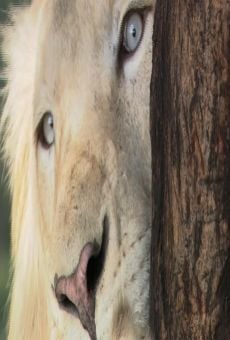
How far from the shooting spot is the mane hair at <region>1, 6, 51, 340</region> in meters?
2.52

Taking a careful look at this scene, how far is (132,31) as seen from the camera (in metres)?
1.98

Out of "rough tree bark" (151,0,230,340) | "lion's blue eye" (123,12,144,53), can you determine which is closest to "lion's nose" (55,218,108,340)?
"rough tree bark" (151,0,230,340)

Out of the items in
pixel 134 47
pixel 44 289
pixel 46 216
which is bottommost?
pixel 44 289

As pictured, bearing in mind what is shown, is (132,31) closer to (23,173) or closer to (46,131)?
(46,131)

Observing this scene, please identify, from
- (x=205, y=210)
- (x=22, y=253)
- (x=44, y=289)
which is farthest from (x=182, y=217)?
(x=22, y=253)

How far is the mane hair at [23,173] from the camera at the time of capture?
2.52 metres

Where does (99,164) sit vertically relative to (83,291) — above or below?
above

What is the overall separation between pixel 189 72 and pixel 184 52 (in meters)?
0.03

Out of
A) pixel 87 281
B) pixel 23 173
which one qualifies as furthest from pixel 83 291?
pixel 23 173

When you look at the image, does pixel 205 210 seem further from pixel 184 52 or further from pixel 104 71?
pixel 104 71

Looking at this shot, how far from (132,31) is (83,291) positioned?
0.47m

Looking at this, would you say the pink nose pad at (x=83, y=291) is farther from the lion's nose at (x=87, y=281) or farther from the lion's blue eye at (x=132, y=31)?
the lion's blue eye at (x=132, y=31)

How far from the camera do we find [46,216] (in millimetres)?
2314

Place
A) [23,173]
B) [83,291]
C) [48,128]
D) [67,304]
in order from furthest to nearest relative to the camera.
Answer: [23,173], [48,128], [67,304], [83,291]
